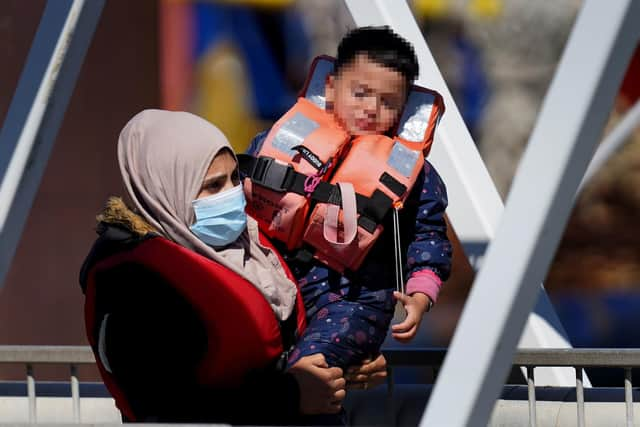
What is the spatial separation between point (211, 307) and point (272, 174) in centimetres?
50

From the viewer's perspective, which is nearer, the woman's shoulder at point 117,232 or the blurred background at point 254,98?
the woman's shoulder at point 117,232

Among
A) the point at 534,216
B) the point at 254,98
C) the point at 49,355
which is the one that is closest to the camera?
the point at 534,216

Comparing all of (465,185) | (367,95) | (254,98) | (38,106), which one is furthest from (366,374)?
(254,98)

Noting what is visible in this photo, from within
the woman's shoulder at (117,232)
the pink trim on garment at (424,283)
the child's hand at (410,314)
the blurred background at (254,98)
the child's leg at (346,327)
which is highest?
the woman's shoulder at (117,232)

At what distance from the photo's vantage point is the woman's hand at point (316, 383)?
2.73 metres

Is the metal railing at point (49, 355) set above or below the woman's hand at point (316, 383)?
below

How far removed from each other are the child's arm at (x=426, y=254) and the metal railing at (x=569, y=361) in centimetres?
47

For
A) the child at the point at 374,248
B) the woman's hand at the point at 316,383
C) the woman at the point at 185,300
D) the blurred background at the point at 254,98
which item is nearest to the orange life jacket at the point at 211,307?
the woman at the point at 185,300

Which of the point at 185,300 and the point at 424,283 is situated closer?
the point at 185,300

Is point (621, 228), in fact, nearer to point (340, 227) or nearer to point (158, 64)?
point (158, 64)

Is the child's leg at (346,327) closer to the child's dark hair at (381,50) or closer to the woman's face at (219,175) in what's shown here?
the woman's face at (219,175)

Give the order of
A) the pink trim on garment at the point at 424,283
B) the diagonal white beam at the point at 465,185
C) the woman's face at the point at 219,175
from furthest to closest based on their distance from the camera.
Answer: the diagonal white beam at the point at 465,185 → the pink trim on garment at the point at 424,283 → the woman's face at the point at 219,175

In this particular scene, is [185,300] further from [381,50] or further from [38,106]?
[38,106]

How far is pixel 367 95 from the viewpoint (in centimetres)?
296
